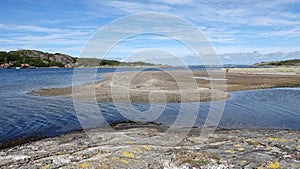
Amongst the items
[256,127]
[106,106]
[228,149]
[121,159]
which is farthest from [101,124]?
[256,127]

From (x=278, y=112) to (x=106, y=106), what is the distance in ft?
50.0

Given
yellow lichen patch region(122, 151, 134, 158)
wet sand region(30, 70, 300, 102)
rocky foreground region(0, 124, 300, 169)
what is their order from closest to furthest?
rocky foreground region(0, 124, 300, 169) < yellow lichen patch region(122, 151, 134, 158) < wet sand region(30, 70, 300, 102)

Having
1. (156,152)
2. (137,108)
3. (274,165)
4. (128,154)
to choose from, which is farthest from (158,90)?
(274,165)

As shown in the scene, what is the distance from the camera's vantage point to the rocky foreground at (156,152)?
8.92m

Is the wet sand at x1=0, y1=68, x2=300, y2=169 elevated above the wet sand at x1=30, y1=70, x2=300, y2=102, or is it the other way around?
the wet sand at x1=30, y1=70, x2=300, y2=102

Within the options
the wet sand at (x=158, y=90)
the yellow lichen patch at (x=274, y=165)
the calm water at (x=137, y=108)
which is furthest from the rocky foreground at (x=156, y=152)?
the wet sand at (x=158, y=90)

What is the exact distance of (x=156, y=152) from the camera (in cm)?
1026

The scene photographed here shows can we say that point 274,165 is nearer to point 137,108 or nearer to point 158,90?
point 137,108

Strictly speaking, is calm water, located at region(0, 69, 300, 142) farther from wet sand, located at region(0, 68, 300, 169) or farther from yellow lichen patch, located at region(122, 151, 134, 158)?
yellow lichen patch, located at region(122, 151, 134, 158)

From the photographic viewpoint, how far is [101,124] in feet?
55.9

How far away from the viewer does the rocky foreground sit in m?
8.92

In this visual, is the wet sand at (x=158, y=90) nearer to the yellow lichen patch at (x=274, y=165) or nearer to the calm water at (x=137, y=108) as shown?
the calm water at (x=137, y=108)

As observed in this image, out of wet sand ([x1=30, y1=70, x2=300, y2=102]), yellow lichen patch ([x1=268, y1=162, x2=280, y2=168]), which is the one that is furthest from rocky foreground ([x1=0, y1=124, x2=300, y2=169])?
wet sand ([x1=30, y1=70, x2=300, y2=102])

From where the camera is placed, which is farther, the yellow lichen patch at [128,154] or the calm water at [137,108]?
the calm water at [137,108]
